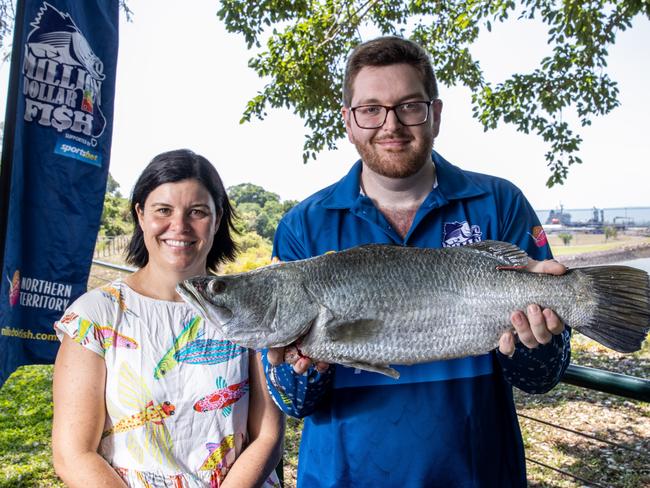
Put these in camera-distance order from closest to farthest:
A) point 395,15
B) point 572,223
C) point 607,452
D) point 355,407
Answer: point 355,407, point 607,452, point 395,15, point 572,223

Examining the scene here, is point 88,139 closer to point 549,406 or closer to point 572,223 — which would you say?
point 549,406

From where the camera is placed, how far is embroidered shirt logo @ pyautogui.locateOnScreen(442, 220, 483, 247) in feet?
7.76

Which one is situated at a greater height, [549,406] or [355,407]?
[355,407]

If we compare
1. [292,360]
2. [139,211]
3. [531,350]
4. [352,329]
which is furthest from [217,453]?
[531,350]

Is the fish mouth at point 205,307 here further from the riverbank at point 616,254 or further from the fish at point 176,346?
the riverbank at point 616,254

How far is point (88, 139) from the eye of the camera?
11.1 ft

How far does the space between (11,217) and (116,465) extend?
56.7 inches

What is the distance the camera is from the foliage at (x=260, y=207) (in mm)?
18622

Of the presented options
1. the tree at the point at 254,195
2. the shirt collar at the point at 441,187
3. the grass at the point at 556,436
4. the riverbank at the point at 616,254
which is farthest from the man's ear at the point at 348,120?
the tree at the point at 254,195

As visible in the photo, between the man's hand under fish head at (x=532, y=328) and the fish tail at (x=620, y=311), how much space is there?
13cm

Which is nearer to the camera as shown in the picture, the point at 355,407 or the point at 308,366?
the point at 308,366

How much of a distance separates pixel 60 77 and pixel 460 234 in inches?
93.0

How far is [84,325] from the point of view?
244cm

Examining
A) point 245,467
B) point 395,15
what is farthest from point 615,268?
point 395,15
